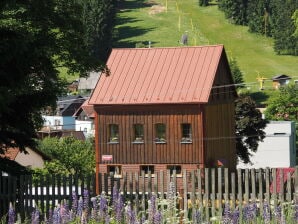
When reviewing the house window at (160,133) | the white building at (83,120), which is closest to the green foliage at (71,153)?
the house window at (160,133)

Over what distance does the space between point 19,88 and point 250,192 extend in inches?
219

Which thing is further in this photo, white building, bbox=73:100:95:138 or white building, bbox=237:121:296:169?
white building, bbox=73:100:95:138

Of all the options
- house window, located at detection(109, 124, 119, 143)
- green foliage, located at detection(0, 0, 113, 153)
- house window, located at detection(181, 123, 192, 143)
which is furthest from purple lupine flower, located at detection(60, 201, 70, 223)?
house window, located at detection(109, 124, 119, 143)

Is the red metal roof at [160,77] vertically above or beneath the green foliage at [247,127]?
above

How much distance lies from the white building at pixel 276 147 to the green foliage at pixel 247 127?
7.30 m

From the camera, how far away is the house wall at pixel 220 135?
49.9 metres

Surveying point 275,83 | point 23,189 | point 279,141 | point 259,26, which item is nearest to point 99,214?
point 23,189

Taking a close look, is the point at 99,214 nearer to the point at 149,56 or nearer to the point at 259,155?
the point at 149,56

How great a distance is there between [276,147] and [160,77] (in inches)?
823

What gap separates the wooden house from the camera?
1929 inches

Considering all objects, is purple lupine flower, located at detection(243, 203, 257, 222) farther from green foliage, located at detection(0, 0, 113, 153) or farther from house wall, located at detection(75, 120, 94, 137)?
house wall, located at detection(75, 120, 94, 137)

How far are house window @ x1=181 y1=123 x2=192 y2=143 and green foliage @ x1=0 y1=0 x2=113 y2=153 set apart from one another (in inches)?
999

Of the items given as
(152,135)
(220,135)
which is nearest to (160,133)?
(152,135)

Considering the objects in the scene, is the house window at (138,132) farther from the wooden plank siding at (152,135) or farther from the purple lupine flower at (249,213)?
the purple lupine flower at (249,213)
